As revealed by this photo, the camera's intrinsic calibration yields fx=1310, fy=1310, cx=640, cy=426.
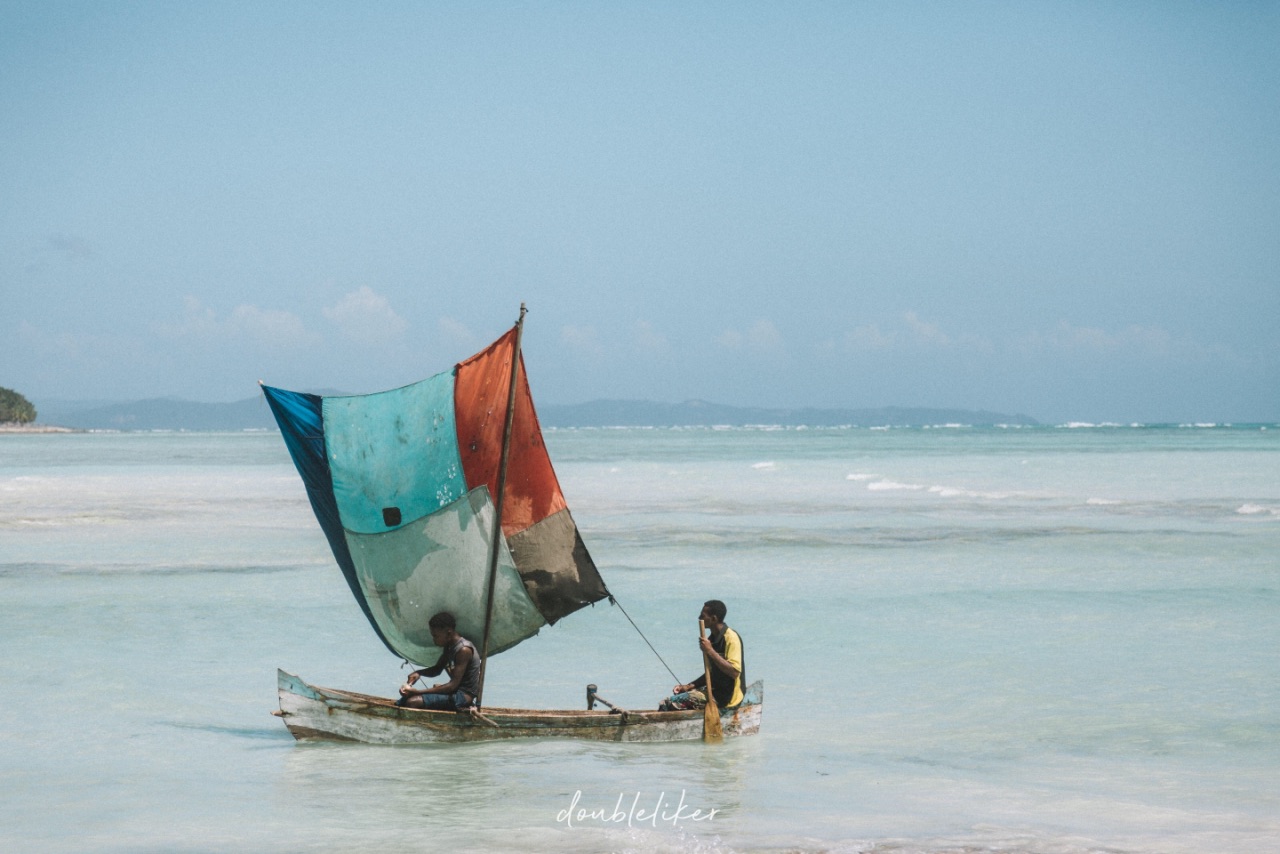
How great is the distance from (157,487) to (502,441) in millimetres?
43936

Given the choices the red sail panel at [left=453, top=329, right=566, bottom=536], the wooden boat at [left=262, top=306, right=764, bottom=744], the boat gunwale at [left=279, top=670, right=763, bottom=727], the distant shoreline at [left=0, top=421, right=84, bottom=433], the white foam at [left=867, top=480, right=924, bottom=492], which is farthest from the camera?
the distant shoreline at [left=0, top=421, right=84, bottom=433]

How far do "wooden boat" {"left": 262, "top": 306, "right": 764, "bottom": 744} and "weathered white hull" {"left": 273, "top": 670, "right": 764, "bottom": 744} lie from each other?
0.02m

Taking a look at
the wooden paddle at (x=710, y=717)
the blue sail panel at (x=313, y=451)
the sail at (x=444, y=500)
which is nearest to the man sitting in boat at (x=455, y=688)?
the sail at (x=444, y=500)

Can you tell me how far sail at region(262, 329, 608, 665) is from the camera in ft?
36.0

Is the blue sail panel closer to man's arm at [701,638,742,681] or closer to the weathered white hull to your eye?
the weathered white hull

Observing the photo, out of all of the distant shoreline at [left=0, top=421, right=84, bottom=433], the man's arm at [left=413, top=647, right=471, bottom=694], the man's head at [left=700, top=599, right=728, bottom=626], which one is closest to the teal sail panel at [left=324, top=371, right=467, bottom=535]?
the man's arm at [left=413, top=647, right=471, bottom=694]

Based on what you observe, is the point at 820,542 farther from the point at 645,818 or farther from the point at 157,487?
the point at 157,487

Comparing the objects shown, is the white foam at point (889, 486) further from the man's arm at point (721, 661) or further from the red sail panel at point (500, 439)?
the red sail panel at point (500, 439)

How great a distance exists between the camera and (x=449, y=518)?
36.7ft

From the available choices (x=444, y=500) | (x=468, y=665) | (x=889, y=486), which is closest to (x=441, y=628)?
(x=468, y=665)

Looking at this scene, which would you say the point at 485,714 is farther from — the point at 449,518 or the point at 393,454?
the point at 393,454

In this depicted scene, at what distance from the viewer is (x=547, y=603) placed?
11.2 m

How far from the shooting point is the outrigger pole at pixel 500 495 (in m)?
10.8

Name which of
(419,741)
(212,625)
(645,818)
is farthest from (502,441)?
(212,625)
